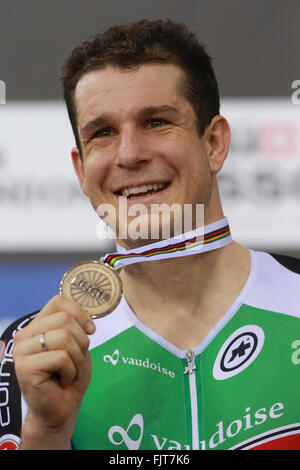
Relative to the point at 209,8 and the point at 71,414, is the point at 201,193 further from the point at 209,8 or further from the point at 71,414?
the point at 209,8

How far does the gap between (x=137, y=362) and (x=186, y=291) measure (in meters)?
0.25

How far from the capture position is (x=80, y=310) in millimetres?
1314

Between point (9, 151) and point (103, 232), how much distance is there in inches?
27.2

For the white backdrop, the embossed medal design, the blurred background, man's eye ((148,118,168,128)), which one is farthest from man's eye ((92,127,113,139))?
the white backdrop

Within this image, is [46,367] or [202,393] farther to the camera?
[202,393]

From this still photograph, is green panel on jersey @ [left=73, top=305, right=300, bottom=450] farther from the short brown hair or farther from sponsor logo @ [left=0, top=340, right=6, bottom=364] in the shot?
the short brown hair

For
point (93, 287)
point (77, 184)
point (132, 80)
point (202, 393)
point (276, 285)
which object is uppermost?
point (77, 184)

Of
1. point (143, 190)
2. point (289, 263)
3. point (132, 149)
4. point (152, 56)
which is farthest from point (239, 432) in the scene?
point (152, 56)

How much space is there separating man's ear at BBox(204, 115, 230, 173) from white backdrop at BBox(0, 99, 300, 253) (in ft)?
3.33

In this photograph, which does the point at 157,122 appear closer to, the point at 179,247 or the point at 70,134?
the point at 179,247

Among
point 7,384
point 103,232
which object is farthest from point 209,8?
point 7,384

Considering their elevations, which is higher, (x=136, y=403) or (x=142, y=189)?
(x=142, y=189)

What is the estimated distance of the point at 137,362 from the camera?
1702 mm

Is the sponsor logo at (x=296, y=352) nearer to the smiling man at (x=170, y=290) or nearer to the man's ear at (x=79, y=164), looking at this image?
the smiling man at (x=170, y=290)
